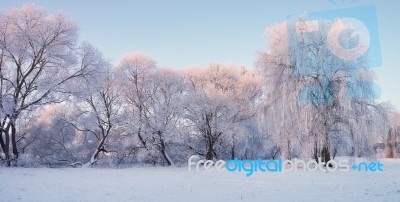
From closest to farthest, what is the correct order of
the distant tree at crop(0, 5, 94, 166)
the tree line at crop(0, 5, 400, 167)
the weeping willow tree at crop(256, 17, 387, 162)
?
the weeping willow tree at crop(256, 17, 387, 162) → the tree line at crop(0, 5, 400, 167) → the distant tree at crop(0, 5, 94, 166)

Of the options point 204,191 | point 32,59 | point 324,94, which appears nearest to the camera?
point 204,191

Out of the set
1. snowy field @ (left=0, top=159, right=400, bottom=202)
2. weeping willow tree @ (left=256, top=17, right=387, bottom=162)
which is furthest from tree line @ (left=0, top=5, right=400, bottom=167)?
snowy field @ (left=0, top=159, right=400, bottom=202)

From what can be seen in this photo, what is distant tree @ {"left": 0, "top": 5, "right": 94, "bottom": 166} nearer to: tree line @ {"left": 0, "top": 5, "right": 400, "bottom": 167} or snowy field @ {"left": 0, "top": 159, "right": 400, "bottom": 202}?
tree line @ {"left": 0, "top": 5, "right": 400, "bottom": 167}

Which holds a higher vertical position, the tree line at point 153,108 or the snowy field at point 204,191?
the tree line at point 153,108

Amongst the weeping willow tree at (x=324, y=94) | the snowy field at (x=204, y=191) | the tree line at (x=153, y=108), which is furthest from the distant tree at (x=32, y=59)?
the weeping willow tree at (x=324, y=94)

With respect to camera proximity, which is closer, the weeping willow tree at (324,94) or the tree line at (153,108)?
the weeping willow tree at (324,94)

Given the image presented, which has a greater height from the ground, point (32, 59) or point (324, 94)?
point (32, 59)

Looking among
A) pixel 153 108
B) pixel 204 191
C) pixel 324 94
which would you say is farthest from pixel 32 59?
pixel 324 94

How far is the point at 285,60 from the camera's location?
20.6m

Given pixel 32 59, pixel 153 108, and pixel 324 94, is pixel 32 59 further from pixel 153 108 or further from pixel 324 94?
pixel 324 94

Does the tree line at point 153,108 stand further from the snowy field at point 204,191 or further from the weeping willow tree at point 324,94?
the snowy field at point 204,191

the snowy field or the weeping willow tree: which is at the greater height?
the weeping willow tree

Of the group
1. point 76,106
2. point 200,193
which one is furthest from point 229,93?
point 200,193

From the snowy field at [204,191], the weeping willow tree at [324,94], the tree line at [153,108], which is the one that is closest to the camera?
the snowy field at [204,191]
